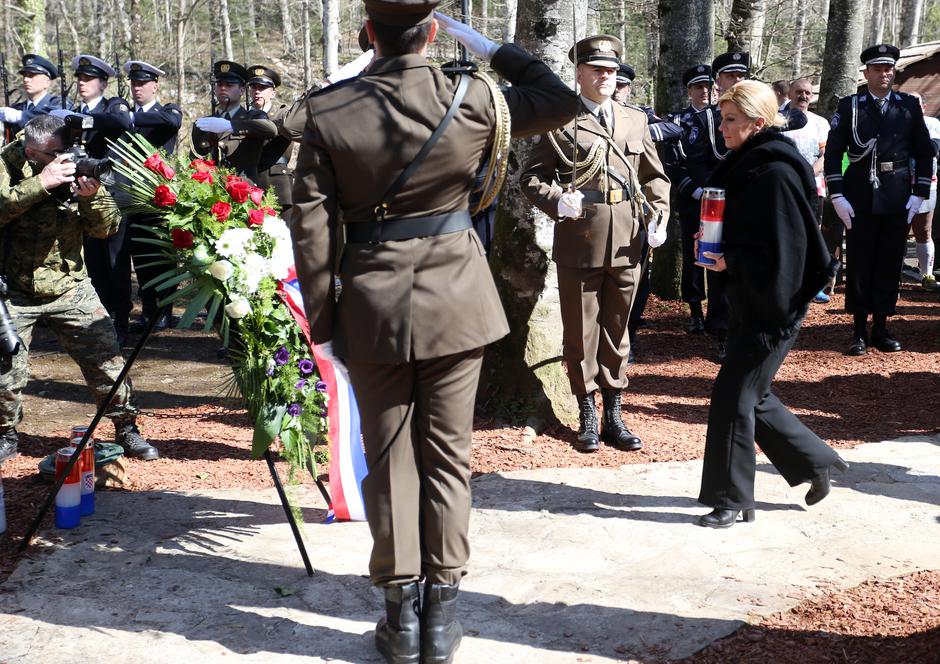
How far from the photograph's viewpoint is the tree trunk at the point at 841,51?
1153 cm

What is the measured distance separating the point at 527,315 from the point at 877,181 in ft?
12.8

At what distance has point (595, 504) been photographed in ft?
17.0

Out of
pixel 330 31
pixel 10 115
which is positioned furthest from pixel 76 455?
pixel 330 31

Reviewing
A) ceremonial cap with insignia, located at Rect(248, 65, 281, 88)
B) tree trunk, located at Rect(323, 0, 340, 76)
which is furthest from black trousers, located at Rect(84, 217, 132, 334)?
tree trunk, located at Rect(323, 0, 340, 76)

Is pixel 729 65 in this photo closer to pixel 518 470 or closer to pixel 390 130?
pixel 518 470

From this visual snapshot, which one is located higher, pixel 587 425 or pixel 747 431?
pixel 747 431

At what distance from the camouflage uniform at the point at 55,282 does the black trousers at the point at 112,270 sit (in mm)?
3842

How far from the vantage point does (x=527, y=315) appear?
6.65 meters

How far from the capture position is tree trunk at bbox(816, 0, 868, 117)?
11.5 metres

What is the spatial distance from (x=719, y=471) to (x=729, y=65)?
17.2 ft

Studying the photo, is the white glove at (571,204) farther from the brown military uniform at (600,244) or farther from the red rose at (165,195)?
the red rose at (165,195)

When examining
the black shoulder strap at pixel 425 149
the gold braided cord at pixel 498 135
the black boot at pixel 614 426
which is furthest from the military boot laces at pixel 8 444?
the gold braided cord at pixel 498 135

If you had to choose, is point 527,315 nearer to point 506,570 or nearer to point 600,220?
point 600,220

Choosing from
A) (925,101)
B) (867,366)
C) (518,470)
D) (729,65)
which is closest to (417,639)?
(518,470)
